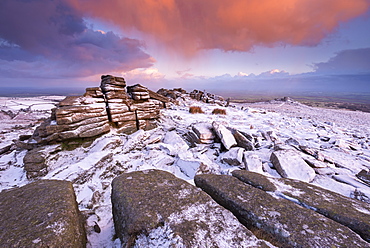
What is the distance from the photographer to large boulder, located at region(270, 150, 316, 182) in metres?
5.68

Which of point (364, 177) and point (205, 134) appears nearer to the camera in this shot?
point (364, 177)

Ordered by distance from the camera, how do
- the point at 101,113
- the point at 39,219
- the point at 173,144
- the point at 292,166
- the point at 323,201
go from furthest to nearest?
the point at 101,113, the point at 173,144, the point at 292,166, the point at 323,201, the point at 39,219

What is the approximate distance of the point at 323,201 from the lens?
9.85 ft

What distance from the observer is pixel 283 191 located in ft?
10.7

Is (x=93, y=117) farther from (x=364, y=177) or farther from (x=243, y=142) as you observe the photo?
(x=364, y=177)

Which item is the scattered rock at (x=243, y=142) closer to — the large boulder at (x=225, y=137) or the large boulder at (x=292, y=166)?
the large boulder at (x=225, y=137)

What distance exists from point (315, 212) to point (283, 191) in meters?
0.65

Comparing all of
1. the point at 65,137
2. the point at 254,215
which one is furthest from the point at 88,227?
the point at 65,137

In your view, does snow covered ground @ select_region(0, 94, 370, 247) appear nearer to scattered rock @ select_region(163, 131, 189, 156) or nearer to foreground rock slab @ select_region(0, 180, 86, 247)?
scattered rock @ select_region(163, 131, 189, 156)

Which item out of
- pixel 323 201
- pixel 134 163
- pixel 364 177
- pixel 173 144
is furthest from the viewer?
pixel 173 144

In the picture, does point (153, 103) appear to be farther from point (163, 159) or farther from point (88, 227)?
point (88, 227)

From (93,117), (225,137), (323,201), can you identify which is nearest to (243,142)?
(225,137)

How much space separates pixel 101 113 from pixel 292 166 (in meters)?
10.2

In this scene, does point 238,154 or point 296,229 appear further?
point 238,154
